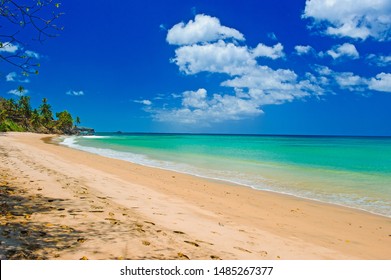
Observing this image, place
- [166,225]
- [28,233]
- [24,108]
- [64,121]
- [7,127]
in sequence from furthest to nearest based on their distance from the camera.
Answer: [64,121], [24,108], [7,127], [166,225], [28,233]

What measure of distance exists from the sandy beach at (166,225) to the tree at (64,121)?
134448 millimetres

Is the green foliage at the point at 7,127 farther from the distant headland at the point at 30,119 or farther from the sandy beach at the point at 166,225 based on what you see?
the sandy beach at the point at 166,225

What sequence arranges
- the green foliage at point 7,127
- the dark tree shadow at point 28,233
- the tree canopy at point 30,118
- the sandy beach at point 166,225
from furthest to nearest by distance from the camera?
the tree canopy at point 30,118, the green foliage at point 7,127, the sandy beach at point 166,225, the dark tree shadow at point 28,233

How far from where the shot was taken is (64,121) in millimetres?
136500

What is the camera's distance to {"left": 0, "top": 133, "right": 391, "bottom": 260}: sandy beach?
17.5ft

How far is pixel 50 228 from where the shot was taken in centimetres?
598

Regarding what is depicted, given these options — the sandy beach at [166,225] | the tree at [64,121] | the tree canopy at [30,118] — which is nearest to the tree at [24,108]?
the tree canopy at [30,118]

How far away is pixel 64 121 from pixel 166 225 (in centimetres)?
14164

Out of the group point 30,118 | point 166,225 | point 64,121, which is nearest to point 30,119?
point 30,118

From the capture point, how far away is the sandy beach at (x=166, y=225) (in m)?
5.34

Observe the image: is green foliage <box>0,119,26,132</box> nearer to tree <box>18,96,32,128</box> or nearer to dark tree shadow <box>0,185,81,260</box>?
tree <box>18,96,32,128</box>

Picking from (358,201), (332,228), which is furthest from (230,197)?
(358,201)

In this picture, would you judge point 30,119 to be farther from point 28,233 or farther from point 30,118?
point 28,233
